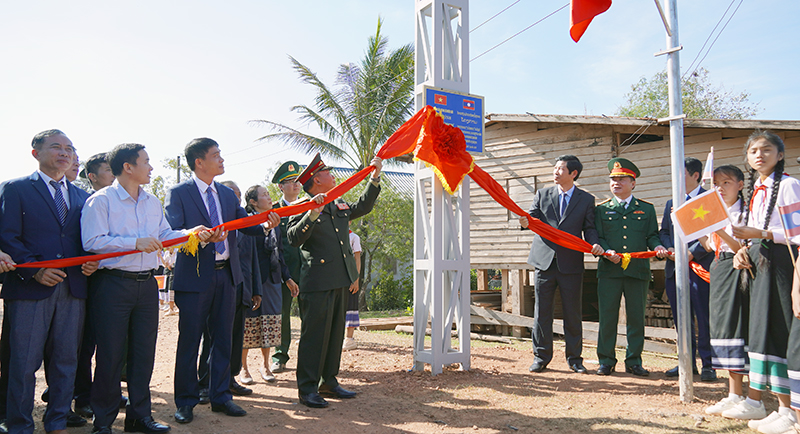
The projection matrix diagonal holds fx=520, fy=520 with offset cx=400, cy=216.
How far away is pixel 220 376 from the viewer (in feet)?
13.4

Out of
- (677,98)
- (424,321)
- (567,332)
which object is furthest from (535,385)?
(677,98)

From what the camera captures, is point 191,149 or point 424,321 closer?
point 191,149

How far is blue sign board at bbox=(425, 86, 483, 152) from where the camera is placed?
562cm

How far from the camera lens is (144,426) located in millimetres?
3594

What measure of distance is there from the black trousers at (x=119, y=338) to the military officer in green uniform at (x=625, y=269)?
433 cm

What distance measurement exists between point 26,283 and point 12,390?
0.66 meters

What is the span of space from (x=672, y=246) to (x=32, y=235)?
5813mm

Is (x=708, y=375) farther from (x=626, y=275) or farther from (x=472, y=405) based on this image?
(x=472, y=405)

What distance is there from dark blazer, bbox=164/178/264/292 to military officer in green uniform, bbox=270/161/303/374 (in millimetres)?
1154

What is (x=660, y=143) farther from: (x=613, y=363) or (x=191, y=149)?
(x=191, y=149)

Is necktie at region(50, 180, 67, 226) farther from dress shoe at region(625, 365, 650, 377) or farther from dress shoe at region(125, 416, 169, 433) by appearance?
dress shoe at region(625, 365, 650, 377)

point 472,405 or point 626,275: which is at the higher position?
point 626,275

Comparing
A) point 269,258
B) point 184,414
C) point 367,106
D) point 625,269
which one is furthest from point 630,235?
point 367,106

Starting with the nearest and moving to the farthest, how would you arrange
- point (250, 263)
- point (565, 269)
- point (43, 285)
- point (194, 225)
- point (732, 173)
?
point (43, 285) < point (194, 225) < point (732, 173) < point (250, 263) < point (565, 269)
